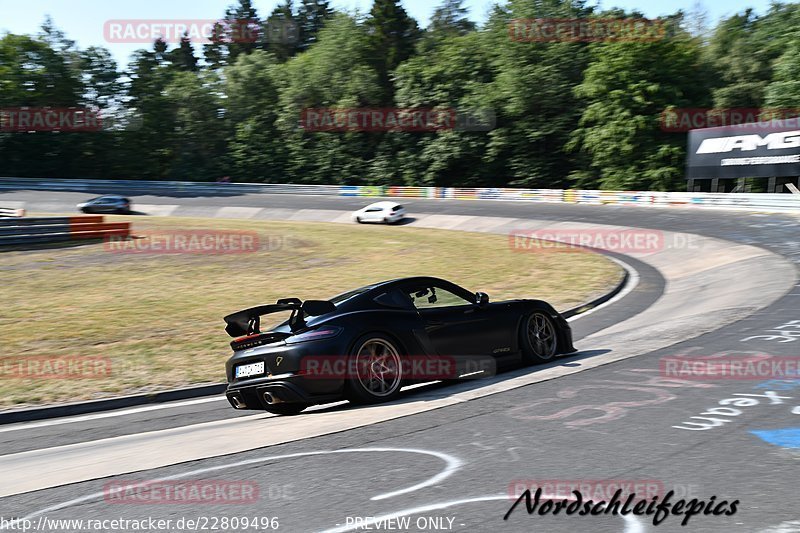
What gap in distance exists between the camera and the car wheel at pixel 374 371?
306 inches

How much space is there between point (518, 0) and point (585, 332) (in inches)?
2156

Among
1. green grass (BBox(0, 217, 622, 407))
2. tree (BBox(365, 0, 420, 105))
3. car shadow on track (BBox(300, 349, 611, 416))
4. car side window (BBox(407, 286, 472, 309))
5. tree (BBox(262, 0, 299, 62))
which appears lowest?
green grass (BBox(0, 217, 622, 407))

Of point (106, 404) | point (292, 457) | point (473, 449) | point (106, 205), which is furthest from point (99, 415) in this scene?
point (106, 205)

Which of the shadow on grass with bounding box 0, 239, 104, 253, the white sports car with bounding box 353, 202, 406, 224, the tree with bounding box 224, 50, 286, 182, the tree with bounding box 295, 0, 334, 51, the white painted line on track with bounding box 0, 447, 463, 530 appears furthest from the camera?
the tree with bounding box 295, 0, 334, 51

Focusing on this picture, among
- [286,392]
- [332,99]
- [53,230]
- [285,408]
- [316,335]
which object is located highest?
[332,99]

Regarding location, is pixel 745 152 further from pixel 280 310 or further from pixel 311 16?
pixel 311 16

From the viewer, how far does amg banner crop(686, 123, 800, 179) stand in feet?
113

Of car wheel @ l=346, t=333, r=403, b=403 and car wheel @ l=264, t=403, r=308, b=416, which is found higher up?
car wheel @ l=346, t=333, r=403, b=403

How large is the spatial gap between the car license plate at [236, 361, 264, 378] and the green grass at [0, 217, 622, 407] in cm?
274

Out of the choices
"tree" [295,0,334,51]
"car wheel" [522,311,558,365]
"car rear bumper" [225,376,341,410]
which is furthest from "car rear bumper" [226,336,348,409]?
"tree" [295,0,334,51]

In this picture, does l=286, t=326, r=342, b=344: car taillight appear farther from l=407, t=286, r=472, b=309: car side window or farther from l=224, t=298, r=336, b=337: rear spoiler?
l=407, t=286, r=472, b=309: car side window

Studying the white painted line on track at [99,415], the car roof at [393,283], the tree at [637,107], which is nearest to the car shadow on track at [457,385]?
the car roof at [393,283]

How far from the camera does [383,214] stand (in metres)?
41.3

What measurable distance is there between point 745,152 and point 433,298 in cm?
3242
